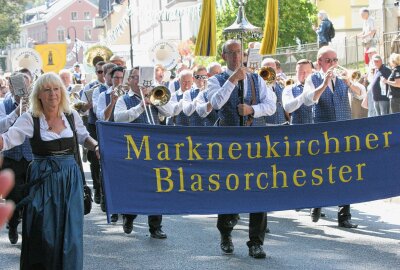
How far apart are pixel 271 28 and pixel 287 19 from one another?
23358 mm

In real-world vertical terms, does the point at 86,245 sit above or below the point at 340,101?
below

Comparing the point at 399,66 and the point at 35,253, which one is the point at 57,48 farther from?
the point at 35,253

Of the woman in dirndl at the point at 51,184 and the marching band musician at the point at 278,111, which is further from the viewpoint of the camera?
the marching band musician at the point at 278,111

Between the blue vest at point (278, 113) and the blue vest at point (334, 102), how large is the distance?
218 cm

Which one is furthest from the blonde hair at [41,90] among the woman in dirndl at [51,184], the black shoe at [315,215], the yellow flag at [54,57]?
the yellow flag at [54,57]

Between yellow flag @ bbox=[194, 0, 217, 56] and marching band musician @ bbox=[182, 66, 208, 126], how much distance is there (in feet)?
4.40

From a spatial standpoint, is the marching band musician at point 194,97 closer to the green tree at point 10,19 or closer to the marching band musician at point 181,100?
the marching band musician at point 181,100

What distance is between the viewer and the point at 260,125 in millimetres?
9711

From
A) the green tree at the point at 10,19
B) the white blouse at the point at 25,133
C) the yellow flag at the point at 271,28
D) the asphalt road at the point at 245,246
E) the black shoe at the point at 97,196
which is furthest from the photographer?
the green tree at the point at 10,19

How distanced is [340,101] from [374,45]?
48.7 ft

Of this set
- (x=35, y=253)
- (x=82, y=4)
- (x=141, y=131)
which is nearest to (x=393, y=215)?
(x=141, y=131)

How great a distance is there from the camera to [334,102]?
11.1 metres

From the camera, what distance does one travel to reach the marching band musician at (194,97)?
14188mm

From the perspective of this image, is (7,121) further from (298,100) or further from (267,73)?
(267,73)
